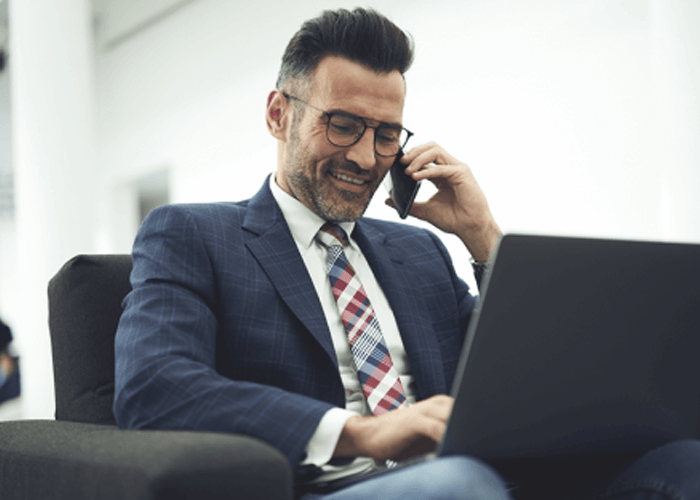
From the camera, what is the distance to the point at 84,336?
1188 millimetres

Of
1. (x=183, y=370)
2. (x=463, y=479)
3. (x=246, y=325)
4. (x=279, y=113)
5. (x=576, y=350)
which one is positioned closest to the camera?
(x=463, y=479)

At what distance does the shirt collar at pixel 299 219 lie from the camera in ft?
4.24

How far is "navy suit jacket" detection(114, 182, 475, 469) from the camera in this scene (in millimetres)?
848

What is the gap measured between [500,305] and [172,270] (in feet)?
1.98

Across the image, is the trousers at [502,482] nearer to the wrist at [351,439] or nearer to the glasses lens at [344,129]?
the wrist at [351,439]

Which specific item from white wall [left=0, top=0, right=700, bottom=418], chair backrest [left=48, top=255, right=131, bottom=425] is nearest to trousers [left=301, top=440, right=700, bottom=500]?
chair backrest [left=48, top=255, right=131, bottom=425]

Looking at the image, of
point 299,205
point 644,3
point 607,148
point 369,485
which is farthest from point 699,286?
point 644,3

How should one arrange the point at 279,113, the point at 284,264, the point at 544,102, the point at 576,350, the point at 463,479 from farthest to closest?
the point at 544,102 < the point at 279,113 < the point at 284,264 < the point at 576,350 < the point at 463,479

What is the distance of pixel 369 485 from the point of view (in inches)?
26.6

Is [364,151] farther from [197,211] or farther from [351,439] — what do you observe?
[351,439]

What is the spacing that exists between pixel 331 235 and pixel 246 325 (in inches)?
13.0

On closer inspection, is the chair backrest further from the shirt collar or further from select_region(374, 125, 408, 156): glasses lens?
select_region(374, 125, 408, 156): glasses lens

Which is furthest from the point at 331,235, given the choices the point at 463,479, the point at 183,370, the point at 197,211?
the point at 463,479

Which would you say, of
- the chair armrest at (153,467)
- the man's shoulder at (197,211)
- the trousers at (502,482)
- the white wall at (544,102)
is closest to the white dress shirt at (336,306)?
the man's shoulder at (197,211)
